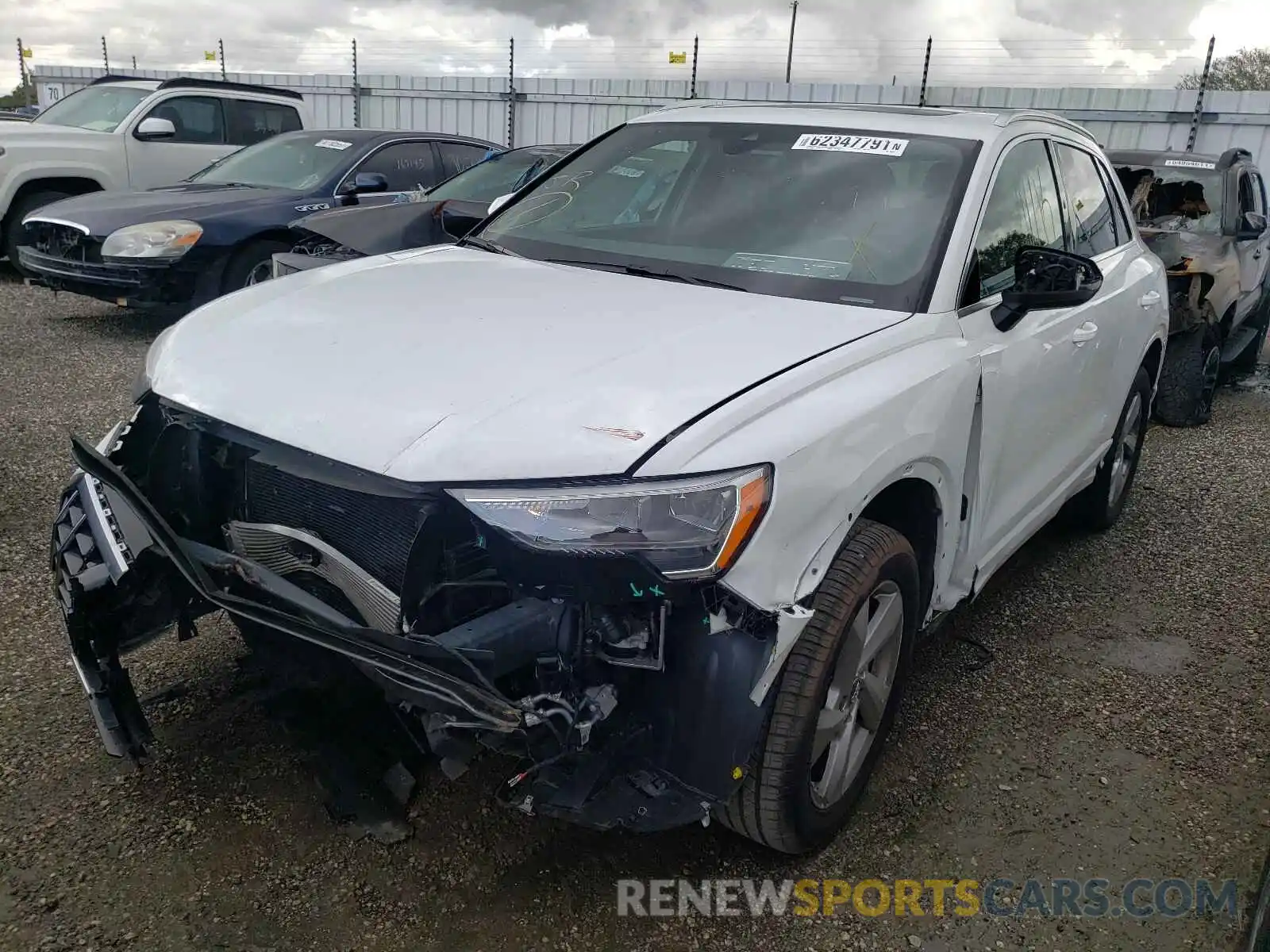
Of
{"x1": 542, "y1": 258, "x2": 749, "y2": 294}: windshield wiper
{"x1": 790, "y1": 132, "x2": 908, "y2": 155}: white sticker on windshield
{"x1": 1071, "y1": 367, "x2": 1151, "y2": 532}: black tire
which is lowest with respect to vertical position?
{"x1": 1071, "y1": 367, "x2": 1151, "y2": 532}: black tire

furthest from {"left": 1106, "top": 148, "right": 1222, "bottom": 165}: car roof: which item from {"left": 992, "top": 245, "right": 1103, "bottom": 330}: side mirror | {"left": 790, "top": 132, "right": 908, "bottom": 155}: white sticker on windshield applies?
{"left": 992, "top": 245, "right": 1103, "bottom": 330}: side mirror

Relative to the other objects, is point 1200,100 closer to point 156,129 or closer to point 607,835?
point 156,129

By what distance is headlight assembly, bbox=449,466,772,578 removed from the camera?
1.90 m

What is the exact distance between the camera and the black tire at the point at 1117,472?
458 centimetres

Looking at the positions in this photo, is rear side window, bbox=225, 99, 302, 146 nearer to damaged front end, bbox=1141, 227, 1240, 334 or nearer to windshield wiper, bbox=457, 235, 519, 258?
windshield wiper, bbox=457, 235, 519, 258

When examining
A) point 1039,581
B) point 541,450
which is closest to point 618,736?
point 541,450

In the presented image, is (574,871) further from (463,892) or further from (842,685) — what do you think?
(842,685)

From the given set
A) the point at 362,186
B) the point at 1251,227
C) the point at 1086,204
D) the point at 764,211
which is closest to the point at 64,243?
the point at 362,186

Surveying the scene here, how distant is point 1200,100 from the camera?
12672 millimetres

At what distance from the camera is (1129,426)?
4.77 meters

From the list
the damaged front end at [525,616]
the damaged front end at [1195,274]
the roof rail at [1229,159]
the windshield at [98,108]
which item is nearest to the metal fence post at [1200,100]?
the roof rail at [1229,159]

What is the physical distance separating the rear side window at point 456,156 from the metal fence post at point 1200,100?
906 centimetres

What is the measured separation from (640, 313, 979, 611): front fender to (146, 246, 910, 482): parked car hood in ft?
0.21

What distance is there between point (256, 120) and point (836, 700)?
384 inches
